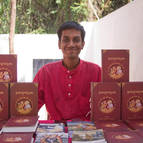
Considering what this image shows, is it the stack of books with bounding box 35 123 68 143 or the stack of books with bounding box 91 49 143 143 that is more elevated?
the stack of books with bounding box 91 49 143 143

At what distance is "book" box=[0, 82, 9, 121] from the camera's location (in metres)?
1.48

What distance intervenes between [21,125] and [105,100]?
56 centimetres

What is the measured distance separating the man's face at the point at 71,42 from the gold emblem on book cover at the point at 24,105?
64 cm

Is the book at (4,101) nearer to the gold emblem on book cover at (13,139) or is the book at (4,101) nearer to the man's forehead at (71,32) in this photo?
the gold emblem on book cover at (13,139)

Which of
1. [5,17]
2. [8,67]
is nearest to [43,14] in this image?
[5,17]

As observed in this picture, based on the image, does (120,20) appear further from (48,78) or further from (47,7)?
(47,7)

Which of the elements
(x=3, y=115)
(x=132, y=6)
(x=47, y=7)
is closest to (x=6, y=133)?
(x=3, y=115)

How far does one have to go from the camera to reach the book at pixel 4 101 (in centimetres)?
148

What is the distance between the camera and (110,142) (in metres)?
1.13

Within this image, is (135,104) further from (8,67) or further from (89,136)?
(8,67)

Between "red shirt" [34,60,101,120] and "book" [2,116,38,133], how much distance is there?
449 millimetres

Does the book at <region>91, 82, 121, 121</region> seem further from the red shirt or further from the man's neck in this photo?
the man's neck

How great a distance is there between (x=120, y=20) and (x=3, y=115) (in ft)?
7.44

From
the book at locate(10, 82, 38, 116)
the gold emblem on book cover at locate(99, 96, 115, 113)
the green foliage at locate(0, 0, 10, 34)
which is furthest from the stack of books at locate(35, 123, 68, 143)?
the green foliage at locate(0, 0, 10, 34)
